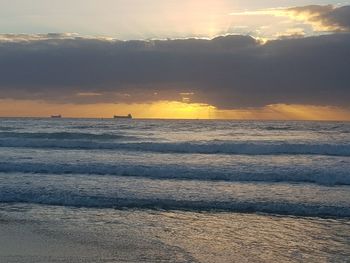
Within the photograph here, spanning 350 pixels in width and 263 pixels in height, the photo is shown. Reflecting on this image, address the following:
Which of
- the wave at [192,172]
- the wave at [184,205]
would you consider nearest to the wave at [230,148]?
the wave at [192,172]

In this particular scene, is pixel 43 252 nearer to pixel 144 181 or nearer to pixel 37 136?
pixel 144 181

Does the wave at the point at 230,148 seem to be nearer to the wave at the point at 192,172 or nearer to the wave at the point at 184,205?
the wave at the point at 192,172

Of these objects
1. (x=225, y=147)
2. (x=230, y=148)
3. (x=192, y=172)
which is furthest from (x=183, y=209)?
(x=225, y=147)

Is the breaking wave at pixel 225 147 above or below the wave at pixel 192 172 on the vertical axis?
above

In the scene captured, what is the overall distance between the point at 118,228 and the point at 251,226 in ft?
8.78

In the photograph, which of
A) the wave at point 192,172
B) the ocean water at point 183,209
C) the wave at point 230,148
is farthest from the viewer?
the wave at point 230,148

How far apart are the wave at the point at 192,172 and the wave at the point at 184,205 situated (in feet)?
15.3

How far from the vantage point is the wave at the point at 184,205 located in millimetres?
11555

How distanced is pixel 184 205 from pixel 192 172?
631 centimetres

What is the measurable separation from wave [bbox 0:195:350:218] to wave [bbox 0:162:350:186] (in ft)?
15.3

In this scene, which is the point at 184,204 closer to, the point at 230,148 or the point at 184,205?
the point at 184,205

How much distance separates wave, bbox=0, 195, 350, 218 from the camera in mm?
11555

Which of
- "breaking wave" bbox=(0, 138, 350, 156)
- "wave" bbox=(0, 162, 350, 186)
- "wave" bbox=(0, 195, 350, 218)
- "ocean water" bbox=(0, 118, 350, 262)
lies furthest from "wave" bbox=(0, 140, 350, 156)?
"wave" bbox=(0, 195, 350, 218)

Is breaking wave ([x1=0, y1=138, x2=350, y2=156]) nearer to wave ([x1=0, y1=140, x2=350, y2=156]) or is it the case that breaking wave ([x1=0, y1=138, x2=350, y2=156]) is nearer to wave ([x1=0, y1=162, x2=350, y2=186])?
wave ([x1=0, y1=140, x2=350, y2=156])
